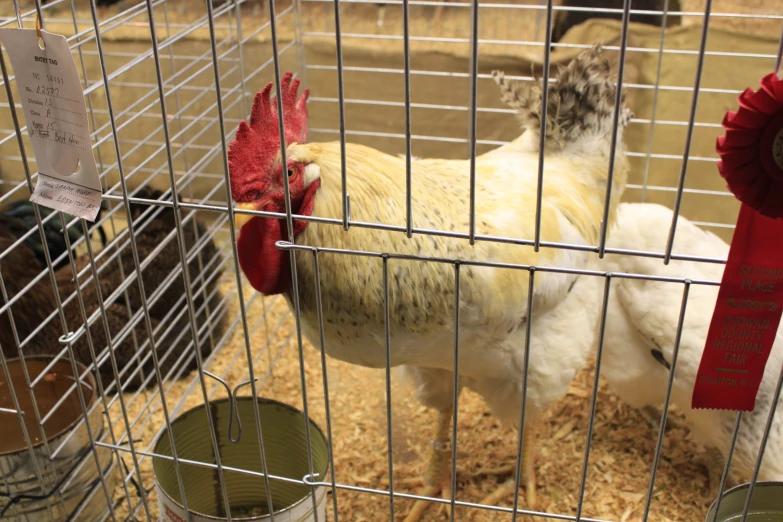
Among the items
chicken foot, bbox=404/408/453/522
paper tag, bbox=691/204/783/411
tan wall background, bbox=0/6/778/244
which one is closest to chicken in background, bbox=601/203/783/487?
chicken foot, bbox=404/408/453/522

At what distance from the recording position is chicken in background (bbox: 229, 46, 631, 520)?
143 centimetres

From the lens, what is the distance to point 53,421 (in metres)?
1.93

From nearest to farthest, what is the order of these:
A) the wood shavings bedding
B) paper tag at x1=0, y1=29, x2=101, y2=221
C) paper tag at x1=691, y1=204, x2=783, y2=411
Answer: paper tag at x1=691, y1=204, x2=783, y2=411
paper tag at x1=0, y1=29, x2=101, y2=221
the wood shavings bedding

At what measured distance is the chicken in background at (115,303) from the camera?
2277mm

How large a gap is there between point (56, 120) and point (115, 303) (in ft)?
5.34

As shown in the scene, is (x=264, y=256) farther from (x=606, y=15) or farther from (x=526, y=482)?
(x=606, y=15)

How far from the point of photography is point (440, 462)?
222cm

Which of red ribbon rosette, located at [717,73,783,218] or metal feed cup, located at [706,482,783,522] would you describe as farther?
metal feed cup, located at [706,482,783,522]

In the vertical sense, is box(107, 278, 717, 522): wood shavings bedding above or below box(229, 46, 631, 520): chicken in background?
below

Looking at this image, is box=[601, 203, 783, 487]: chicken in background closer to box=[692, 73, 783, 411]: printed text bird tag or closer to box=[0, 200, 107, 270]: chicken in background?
box=[692, 73, 783, 411]: printed text bird tag

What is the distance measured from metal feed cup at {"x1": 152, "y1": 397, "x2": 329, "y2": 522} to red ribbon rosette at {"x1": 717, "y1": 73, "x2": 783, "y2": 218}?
1.11 meters

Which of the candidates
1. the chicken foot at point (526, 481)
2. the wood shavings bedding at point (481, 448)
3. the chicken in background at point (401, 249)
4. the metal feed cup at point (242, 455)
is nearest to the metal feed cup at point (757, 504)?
the chicken in background at point (401, 249)

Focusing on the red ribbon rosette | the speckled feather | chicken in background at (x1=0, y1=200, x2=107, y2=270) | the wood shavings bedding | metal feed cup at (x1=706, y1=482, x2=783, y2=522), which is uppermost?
the red ribbon rosette

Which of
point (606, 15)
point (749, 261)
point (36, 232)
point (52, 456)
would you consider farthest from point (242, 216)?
point (606, 15)
